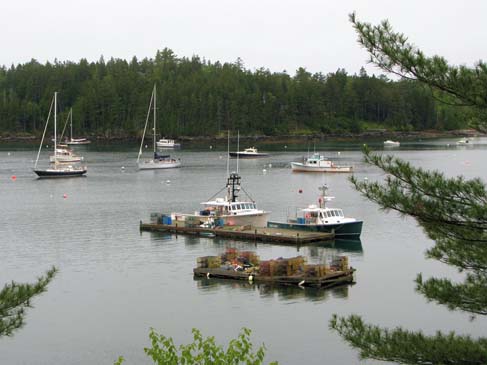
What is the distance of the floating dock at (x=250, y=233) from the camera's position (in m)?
49.8

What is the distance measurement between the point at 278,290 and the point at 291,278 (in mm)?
851

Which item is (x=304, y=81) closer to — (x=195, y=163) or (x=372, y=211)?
(x=195, y=163)

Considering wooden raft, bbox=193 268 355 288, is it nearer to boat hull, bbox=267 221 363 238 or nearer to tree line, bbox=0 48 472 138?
boat hull, bbox=267 221 363 238

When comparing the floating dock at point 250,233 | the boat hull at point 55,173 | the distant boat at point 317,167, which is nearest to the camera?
the floating dock at point 250,233

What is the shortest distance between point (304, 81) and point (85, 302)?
16558 centimetres

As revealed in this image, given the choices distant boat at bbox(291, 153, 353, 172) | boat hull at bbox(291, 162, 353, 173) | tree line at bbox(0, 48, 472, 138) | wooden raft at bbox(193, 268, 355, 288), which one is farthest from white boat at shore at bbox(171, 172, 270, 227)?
tree line at bbox(0, 48, 472, 138)

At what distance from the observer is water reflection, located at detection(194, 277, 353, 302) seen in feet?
120

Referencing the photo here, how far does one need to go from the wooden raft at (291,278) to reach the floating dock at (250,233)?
10.1m

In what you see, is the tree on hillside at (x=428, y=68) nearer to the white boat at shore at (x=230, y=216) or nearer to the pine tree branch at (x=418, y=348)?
the pine tree branch at (x=418, y=348)

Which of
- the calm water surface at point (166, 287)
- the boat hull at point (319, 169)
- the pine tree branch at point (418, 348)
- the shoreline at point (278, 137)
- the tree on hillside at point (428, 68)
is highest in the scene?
the tree on hillside at point (428, 68)

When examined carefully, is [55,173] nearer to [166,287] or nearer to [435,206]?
[166,287]

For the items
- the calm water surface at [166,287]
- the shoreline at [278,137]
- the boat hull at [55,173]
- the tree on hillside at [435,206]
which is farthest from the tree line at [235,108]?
the tree on hillside at [435,206]

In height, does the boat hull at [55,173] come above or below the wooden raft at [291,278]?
above

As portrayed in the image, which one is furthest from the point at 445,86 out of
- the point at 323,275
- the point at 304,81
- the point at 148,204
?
the point at 304,81
